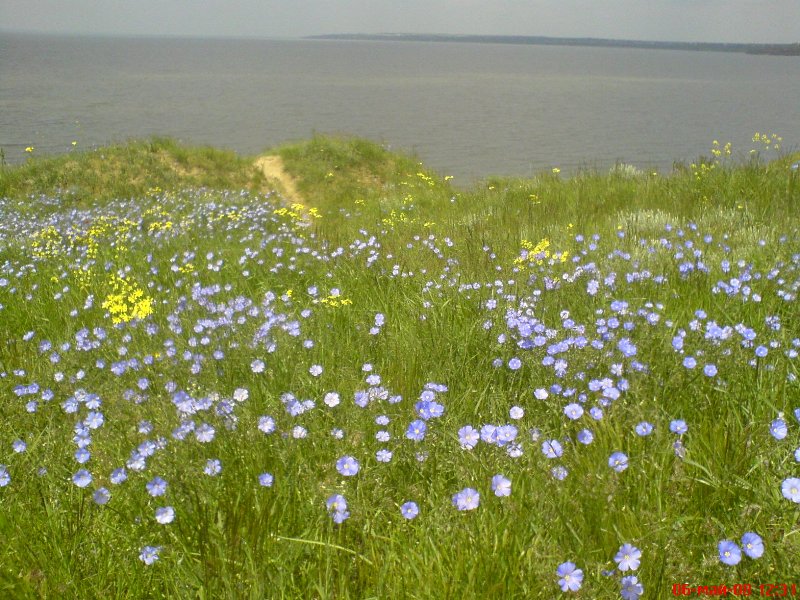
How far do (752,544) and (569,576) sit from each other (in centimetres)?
53

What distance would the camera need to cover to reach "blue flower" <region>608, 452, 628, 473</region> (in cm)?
195

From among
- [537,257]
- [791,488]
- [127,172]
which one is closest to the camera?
[791,488]

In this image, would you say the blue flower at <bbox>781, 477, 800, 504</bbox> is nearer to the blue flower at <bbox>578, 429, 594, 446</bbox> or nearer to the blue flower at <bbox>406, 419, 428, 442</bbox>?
the blue flower at <bbox>578, 429, 594, 446</bbox>

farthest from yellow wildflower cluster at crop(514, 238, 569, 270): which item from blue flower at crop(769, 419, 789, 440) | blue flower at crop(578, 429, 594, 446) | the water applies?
the water

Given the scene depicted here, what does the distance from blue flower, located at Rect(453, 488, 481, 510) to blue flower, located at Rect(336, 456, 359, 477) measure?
40 cm

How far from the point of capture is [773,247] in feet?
14.7

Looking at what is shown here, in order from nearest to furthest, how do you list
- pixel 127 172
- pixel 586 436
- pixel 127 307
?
1. pixel 586 436
2. pixel 127 307
3. pixel 127 172

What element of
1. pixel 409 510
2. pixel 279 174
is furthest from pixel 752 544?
pixel 279 174

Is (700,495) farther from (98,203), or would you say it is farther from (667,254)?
(98,203)

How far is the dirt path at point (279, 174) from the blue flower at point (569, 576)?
13263 millimetres

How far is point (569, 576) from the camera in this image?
64.1 inches

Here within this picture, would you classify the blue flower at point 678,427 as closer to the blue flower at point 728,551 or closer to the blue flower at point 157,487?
the blue flower at point 728,551

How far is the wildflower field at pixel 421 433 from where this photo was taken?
1.83m

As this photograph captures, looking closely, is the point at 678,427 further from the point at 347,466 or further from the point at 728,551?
the point at 347,466
